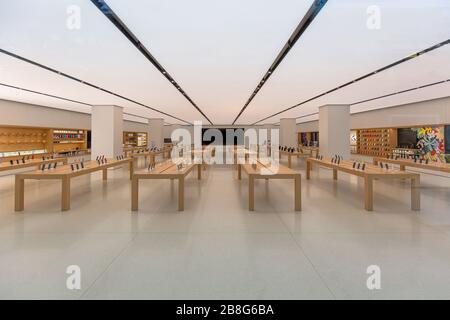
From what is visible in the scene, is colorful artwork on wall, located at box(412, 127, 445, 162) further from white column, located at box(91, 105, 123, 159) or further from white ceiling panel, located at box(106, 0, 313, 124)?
white column, located at box(91, 105, 123, 159)

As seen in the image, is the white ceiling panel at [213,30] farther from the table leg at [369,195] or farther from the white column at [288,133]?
the white column at [288,133]

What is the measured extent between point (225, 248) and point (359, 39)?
3511 mm

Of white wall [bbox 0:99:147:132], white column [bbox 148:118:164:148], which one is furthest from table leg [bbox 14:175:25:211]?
A: white column [bbox 148:118:164:148]

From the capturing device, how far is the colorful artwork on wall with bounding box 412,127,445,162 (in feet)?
36.6

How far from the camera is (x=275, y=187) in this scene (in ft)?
20.1

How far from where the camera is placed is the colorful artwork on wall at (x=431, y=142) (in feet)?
36.6

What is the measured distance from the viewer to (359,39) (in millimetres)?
3549

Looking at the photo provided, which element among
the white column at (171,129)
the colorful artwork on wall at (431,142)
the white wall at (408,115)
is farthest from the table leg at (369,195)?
the white column at (171,129)

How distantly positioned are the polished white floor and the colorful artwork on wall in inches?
342

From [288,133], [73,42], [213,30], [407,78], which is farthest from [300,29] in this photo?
[288,133]

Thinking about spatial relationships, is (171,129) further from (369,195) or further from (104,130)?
(369,195)
